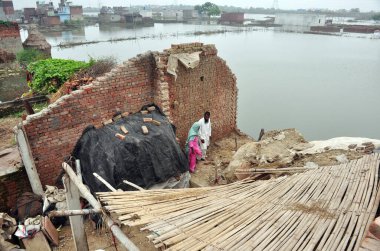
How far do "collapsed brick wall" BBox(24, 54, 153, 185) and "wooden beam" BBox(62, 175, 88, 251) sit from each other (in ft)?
8.24

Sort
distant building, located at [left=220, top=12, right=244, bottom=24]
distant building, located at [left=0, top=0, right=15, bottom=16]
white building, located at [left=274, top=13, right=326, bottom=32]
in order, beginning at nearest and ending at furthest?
distant building, located at [left=0, top=0, right=15, bottom=16] → white building, located at [left=274, top=13, right=326, bottom=32] → distant building, located at [left=220, top=12, right=244, bottom=24]

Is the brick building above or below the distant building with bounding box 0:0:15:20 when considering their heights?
below

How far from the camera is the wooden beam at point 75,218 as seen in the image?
357 cm

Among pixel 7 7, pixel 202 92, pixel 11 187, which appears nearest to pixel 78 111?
pixel 11 187

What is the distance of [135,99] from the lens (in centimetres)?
686

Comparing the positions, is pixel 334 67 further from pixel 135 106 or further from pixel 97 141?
pixel 97 141

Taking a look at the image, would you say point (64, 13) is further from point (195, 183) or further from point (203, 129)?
point (195, 183)

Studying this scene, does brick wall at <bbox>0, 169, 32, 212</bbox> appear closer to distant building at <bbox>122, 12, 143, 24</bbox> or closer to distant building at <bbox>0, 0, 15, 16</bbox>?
distant building at <bbox>0, 0, 15, 16</bbox>

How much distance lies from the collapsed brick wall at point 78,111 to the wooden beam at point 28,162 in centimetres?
13

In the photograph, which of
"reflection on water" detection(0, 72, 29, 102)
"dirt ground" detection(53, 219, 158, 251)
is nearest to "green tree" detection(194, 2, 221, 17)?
"reflection on water" detection(0, 72, 29, 102)

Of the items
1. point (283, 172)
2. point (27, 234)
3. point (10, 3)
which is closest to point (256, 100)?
point (283, 172)

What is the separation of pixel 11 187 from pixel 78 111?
2.00 m

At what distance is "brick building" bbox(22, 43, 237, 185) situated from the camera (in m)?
5.81

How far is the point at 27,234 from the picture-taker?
15.7 feet
